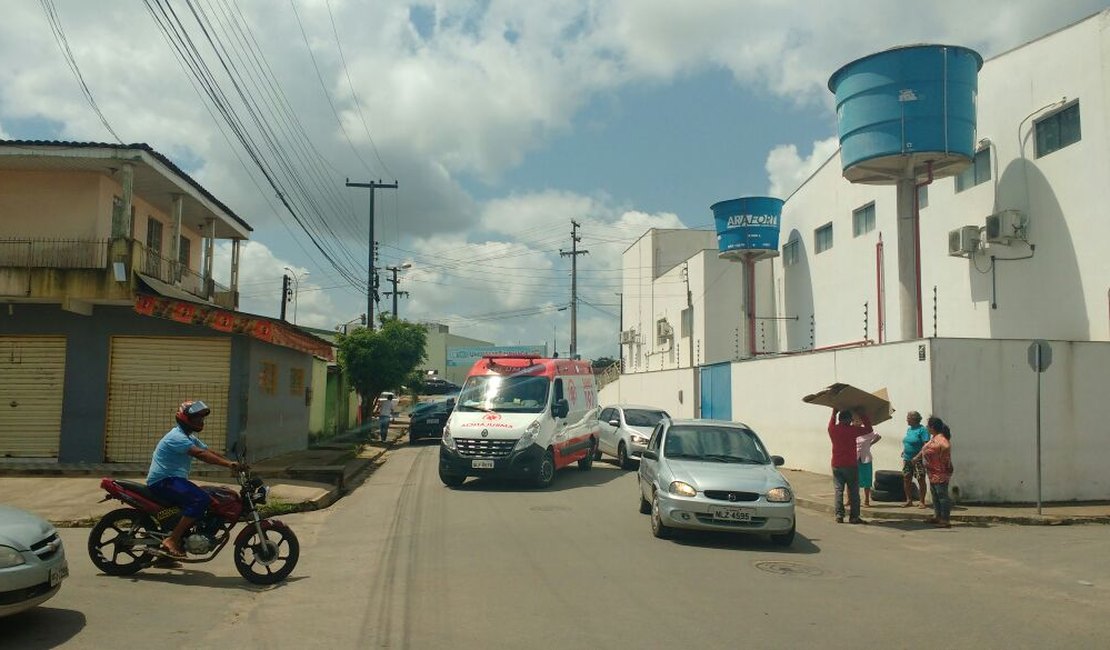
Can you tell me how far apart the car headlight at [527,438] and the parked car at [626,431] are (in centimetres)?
498

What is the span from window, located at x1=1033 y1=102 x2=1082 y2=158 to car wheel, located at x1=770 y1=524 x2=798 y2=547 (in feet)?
38.9

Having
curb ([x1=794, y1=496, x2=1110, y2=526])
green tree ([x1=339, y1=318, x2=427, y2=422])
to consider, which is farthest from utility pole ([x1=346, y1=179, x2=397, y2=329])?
curb ([x1=794, y1=496, x2=1110, y2=526])

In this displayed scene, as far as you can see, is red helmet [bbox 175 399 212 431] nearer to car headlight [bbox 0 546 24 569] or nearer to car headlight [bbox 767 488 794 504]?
car headlight [bbox 0 546 24 569]

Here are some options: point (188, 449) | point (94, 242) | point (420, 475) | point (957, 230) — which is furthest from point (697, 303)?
point (188, 449)

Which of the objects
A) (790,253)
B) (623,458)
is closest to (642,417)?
(623,458)

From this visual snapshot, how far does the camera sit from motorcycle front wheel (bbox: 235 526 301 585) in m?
8.05

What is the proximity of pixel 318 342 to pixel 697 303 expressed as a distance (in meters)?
19.6

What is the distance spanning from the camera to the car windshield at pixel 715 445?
38.4 ft

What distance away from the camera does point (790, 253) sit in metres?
31.0

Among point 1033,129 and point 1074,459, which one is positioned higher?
point 1033,129

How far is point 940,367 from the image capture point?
14484 mm

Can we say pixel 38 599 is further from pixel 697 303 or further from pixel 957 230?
pixel 697 303

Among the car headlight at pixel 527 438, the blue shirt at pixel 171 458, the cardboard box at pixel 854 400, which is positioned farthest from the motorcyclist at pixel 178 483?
the cardboard box at pixel 854 400

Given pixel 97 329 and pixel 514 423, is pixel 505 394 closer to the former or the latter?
pixel 514 423
